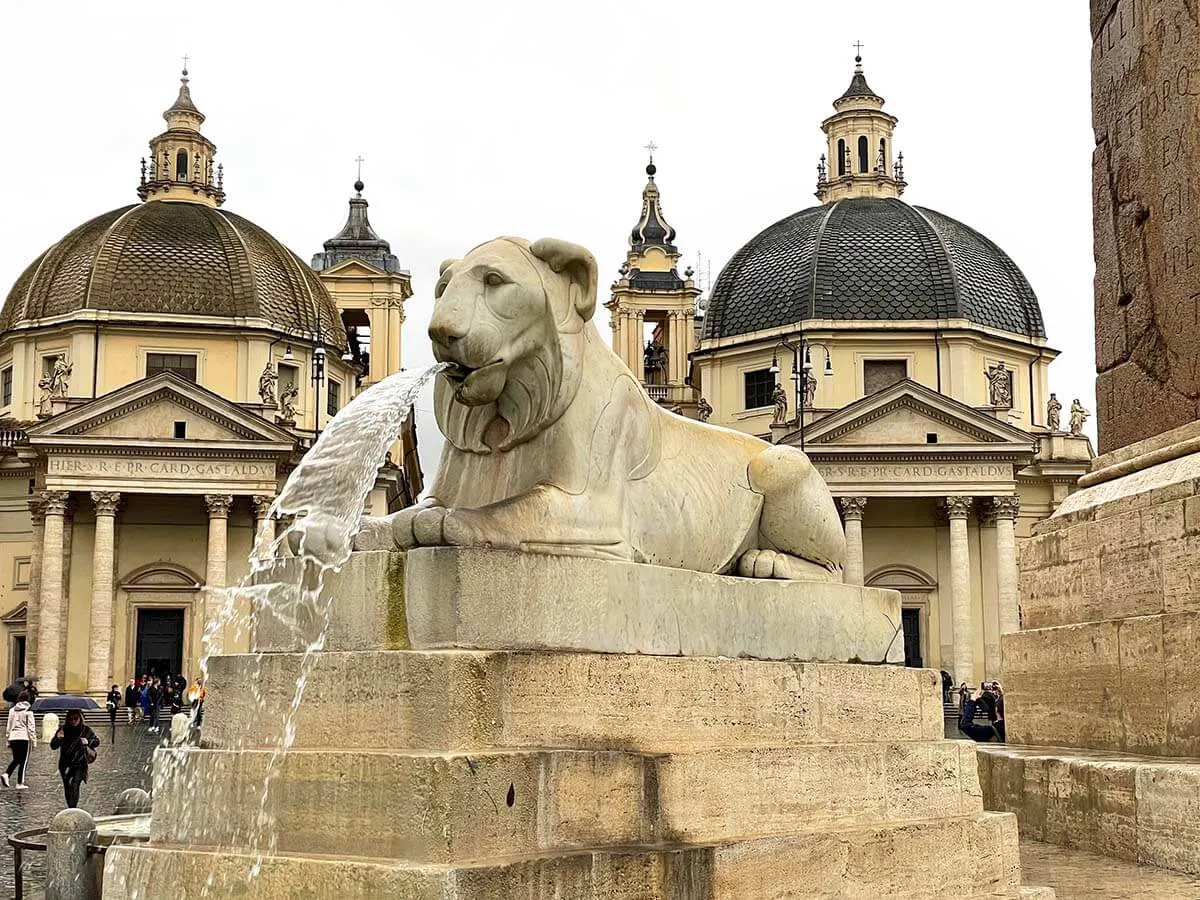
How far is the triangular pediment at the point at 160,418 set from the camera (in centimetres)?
4412

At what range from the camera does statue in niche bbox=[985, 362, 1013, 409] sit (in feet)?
162

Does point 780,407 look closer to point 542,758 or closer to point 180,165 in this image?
point 180,165

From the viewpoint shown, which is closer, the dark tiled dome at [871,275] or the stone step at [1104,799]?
the stone step at [1104,799]

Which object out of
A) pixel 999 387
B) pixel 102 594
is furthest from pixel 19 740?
pixel 999 387

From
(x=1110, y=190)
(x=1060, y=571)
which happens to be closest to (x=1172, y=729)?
(x=1060, y=571)

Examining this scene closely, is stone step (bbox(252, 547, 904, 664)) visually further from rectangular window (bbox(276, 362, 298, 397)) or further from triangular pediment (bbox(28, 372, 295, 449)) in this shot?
rectangular window (bbox(276, 362, 298, 397))

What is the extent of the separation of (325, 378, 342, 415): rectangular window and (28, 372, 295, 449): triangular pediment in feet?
24.9

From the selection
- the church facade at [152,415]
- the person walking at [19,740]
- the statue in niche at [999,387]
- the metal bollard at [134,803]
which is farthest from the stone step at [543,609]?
the statue in niche at [999,387]

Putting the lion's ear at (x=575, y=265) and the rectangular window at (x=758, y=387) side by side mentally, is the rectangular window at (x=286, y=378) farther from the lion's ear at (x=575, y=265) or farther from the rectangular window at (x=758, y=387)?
the lion's ear at (x=575, y=265)

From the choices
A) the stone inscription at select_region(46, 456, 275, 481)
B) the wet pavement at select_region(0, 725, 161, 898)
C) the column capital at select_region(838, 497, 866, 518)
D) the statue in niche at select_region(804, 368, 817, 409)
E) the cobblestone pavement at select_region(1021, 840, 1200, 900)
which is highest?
the statue in niche at select_region(804, 368, 817, 409)

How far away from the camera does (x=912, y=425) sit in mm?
47156

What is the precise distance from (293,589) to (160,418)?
41.8 meters

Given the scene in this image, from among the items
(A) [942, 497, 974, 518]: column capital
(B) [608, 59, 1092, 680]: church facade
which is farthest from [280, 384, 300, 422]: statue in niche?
(A) [942, 497, 974, 518]: column capital

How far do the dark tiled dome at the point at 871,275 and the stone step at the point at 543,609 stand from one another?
4692 cm
